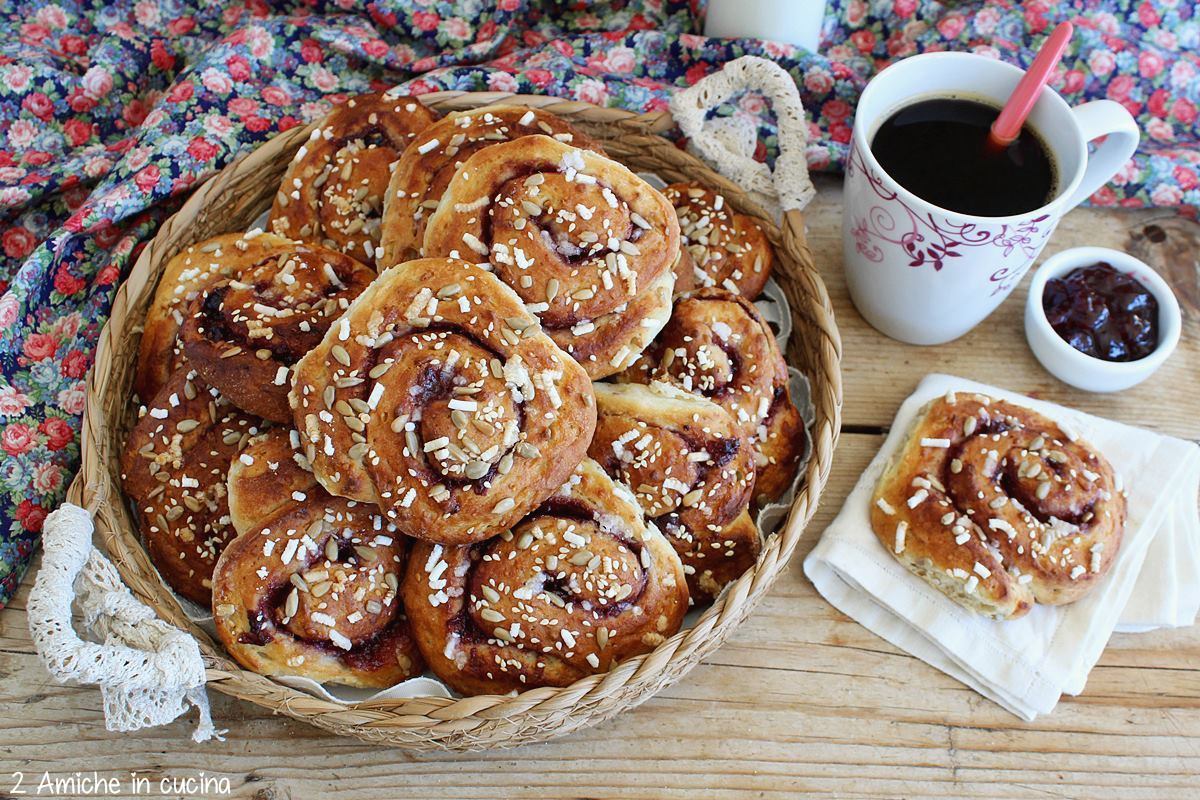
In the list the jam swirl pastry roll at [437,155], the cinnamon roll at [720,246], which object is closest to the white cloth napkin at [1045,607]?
the cinnamon roll at [720,246]

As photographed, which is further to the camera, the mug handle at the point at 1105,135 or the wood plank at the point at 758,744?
the mug handle at the point at 1105,135

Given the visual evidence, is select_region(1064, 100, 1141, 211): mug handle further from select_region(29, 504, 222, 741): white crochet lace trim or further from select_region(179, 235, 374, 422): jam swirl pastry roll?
select_region(29, 504, 222, 741): white crochet lace trim

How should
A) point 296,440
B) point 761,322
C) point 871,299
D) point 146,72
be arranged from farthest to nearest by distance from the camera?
1. point 146,72
2. point 871,299
3. point 761,322
4. point 296,440

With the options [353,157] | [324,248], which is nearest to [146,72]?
[353,157]

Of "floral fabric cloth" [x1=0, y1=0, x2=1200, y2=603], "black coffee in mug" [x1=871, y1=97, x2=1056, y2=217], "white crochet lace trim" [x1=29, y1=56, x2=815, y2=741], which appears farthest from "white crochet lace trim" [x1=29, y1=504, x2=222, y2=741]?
"black coffee in mug" [x1=871, y1=97, x2=1056, y2=217]

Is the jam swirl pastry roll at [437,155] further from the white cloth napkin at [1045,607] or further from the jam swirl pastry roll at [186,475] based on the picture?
the white cloth napkin at [1045,607]

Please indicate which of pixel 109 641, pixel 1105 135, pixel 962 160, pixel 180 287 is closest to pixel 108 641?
pixel 109 641

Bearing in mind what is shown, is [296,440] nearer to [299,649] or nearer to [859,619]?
[299,649]
